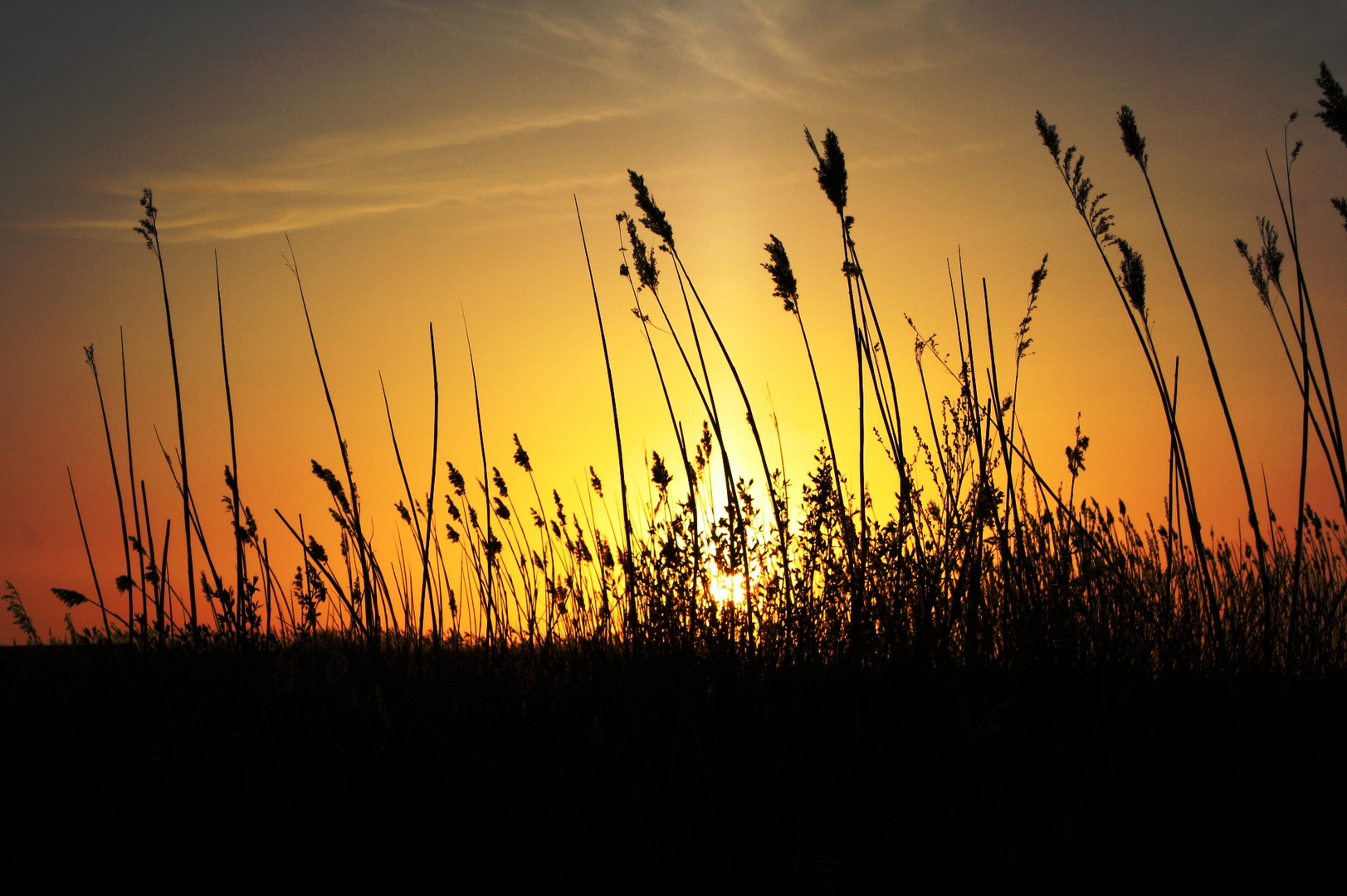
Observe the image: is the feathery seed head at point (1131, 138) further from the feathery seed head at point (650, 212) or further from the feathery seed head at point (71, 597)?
the feathery seed head at point (71, 597)

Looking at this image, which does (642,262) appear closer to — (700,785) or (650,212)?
(650,212)

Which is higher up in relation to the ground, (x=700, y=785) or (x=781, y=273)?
(x=781, y=273)

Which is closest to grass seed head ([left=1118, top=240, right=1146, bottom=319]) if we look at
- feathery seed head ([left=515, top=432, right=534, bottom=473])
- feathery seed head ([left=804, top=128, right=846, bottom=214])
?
feathery seed head ([left=804, top=128, right=846, bottom=214])

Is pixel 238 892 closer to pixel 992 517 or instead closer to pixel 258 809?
pixel 258 809

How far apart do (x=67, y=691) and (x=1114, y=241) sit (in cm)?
351

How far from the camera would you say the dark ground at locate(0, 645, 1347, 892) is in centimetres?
134

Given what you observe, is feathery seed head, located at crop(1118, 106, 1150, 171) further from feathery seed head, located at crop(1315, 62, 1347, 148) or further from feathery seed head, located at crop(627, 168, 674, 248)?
feathery seed head, located at crop(627, 168, 674, 248)

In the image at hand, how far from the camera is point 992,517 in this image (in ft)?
6.30

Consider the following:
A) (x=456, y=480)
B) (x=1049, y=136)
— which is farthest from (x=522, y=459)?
(x=1049, y=136)

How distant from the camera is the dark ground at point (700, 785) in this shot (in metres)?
1.34

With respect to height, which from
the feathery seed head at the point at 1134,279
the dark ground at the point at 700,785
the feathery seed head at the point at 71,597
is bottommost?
the dark ground at the point at 700,785

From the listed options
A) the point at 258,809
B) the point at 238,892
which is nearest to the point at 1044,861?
the point at 238,892

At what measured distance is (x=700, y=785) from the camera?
5.44 ft

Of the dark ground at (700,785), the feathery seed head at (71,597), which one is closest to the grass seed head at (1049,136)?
the dark ground at (700,785)
